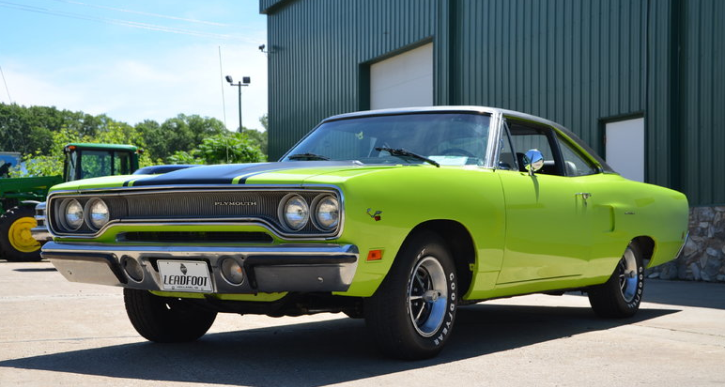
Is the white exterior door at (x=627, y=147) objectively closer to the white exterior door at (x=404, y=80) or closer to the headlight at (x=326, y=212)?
the white exterior door at (x=404, y=80)

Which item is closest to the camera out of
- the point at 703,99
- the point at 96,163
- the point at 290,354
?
the point at 290,354

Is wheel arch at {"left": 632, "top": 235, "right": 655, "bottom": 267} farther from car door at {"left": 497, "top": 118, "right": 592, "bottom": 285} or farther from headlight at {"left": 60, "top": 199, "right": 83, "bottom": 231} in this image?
headlight at {"left": 60, "top": 199, "right": 83, "bottom": 231}

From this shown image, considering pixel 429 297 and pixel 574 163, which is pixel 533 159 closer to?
pixel 574 163

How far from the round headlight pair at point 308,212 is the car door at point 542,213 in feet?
4.93

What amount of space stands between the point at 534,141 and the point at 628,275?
1.57 meters

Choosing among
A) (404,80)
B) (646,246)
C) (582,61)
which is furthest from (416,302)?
(404,80)

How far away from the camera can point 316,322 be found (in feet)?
23.1

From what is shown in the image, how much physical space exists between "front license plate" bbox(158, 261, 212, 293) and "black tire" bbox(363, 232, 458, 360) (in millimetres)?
855

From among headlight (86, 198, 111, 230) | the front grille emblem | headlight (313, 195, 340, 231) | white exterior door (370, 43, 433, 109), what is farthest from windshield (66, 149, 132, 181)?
headlight (313, 195, 340, 231)

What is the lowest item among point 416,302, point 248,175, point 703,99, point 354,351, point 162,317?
point 354,351

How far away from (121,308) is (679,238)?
16.3 feet

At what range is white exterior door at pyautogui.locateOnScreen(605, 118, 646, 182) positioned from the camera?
1366 centimetres

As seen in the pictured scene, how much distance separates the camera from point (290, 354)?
5.35 metres

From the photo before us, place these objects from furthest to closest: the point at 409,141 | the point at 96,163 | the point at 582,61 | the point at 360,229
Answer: the point at 96,163 < the point at 582,61 < the point at 409,141 < the point at 360,229
